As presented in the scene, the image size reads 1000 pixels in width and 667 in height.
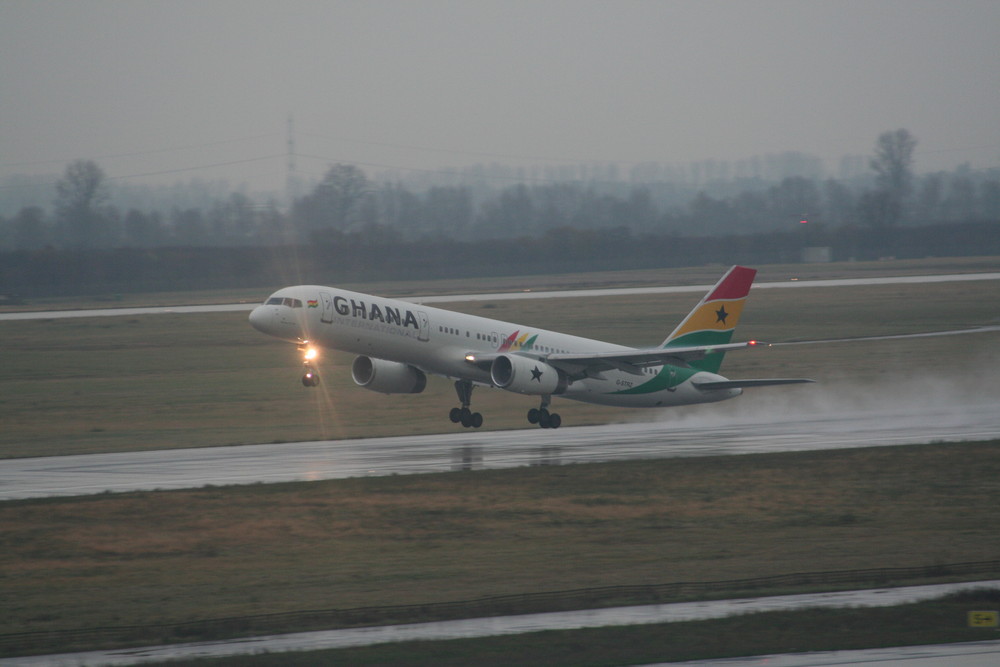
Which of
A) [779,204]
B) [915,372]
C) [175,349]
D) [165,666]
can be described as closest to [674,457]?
[165,666]

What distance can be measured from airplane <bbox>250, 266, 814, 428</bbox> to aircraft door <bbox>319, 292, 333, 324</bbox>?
0.04 metres

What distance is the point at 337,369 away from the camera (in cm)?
6800

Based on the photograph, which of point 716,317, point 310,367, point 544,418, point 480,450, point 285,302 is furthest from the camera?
point 716,317

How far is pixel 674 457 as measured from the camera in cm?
3691

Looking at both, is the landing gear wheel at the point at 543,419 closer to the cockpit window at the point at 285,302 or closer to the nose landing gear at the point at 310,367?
the nose landing gear at the point at 310,367

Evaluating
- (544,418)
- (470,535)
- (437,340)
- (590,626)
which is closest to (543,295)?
(544,418)

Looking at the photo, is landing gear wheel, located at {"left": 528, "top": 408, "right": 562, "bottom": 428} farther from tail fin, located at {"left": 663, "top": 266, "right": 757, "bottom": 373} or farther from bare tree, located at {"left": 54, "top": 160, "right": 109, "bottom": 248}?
bare tree, located at {"left": 54, "top": 160, "right": 109, "bottom": 248}

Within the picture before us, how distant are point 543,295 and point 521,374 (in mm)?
55709

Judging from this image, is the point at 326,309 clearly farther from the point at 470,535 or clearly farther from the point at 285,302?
the point at 470,535

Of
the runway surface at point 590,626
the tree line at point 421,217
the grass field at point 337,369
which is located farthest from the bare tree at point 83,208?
the runway surface at point 590,626

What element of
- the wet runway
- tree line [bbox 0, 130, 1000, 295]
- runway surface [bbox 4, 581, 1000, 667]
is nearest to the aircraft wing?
the wet runway

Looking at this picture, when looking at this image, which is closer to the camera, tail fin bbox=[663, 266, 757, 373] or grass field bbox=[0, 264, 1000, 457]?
tail fin bbox=[663, 266, 757, 373]

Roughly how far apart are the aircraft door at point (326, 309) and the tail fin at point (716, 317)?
14.6m

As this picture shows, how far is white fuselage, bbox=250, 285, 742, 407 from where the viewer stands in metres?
41.7
